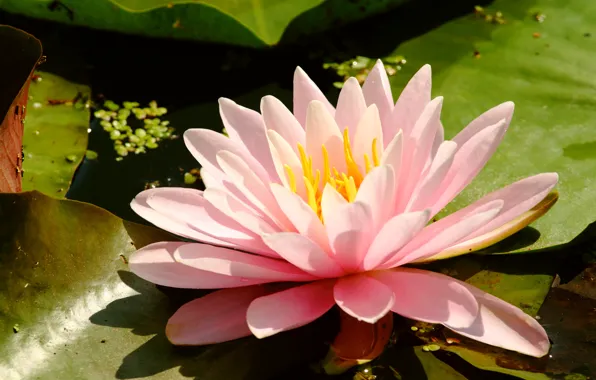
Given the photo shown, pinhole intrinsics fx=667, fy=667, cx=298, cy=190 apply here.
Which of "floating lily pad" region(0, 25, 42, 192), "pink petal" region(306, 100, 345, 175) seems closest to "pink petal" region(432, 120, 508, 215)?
"pink petal" region(306, 100, 345, 175)

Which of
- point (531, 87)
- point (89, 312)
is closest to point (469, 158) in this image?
point (531, 87)

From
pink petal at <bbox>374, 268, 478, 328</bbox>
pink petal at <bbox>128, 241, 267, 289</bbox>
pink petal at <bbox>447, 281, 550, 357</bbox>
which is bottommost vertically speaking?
pink petal at <bbox>447, 281, 550, 357</bbox>

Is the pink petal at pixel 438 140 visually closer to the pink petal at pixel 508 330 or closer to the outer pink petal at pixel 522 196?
the outer pink petal at pixel 522 196

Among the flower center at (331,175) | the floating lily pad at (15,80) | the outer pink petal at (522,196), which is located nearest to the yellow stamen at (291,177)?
the flower center at (331,175)

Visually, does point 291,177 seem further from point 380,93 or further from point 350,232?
point 380,93

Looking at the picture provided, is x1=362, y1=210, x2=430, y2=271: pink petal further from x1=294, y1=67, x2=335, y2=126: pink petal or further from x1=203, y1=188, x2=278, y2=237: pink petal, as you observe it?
x1=294, y1=67, x2=335, y2=126: pink petal
